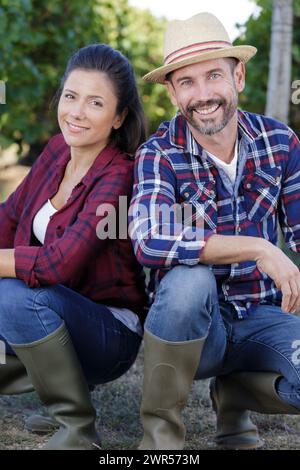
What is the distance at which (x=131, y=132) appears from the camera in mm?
3092

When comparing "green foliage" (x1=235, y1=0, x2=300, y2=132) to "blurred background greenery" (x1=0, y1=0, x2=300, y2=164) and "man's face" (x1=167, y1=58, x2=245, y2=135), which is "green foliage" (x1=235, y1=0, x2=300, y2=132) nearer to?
"blurred background greenery" (x1=0, y1=0, x2=300, y2=164)

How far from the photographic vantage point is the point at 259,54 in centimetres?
675

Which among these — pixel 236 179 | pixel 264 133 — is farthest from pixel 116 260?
pixel 264 133

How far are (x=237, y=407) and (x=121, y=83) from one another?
1.21 m

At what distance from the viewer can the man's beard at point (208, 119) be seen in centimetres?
289

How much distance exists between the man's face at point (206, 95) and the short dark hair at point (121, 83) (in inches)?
7.4

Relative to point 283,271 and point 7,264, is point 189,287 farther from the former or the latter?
point 7,264

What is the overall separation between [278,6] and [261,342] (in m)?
3.14

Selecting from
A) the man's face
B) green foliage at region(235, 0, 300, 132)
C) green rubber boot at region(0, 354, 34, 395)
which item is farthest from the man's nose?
green foliage at region(235, 0, 300, 132)

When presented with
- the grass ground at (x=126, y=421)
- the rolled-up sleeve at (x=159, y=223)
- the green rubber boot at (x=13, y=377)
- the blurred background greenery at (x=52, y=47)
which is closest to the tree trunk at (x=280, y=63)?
the blurred background greenery at (x=52, y=47)

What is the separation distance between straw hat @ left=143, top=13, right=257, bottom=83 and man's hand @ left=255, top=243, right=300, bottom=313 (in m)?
0.72

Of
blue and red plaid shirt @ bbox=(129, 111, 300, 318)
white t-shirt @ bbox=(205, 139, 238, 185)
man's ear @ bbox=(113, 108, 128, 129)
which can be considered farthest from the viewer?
man's ear @ bbox=(113, 108, 128, 129)

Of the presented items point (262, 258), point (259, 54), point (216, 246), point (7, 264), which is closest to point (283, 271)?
point (262, 258)

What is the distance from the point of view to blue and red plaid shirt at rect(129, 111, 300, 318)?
9.29 feet
